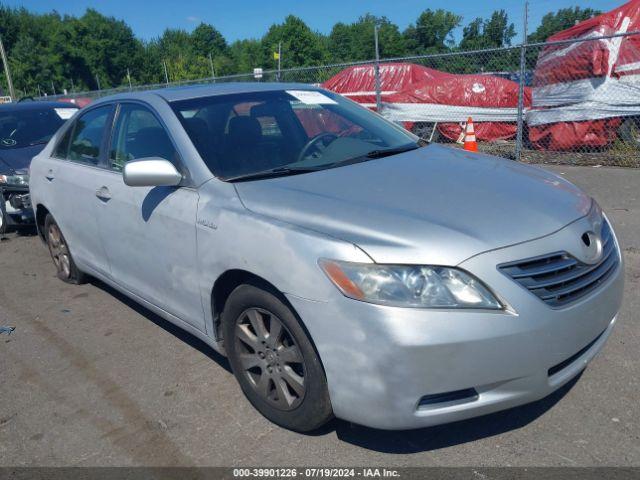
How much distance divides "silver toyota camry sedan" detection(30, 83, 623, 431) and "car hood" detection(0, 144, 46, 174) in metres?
3.79

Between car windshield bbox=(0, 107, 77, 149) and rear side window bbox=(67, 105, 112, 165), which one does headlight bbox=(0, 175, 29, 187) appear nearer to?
car windshield bbox=(0, 107, 77, 149)

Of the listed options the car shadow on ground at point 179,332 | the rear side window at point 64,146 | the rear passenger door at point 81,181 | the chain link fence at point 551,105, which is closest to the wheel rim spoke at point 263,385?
the car shadow on ground at point 179,332

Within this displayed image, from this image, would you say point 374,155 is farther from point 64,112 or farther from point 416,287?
point 64,112

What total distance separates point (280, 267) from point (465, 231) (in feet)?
2.59

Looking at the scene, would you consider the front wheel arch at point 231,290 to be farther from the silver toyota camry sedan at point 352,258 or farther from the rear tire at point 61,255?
the rear tire at point 61,255

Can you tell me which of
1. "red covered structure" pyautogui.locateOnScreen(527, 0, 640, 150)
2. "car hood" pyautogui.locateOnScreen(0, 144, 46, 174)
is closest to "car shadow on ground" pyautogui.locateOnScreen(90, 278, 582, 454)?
"car hood" pyautogui.locateOnScreen(0, 144, 46, 174)

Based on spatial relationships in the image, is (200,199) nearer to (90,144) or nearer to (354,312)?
(354,312)

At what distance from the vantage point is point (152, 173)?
3.03m

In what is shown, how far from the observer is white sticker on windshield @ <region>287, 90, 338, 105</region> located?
12.8 feet

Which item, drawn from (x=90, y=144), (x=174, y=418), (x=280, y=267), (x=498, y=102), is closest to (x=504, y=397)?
(x=280, y=267)

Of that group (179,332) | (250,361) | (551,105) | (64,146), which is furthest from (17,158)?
(551,105)

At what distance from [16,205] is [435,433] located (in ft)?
20.1

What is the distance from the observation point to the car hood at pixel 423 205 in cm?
226

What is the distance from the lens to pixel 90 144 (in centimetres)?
429
